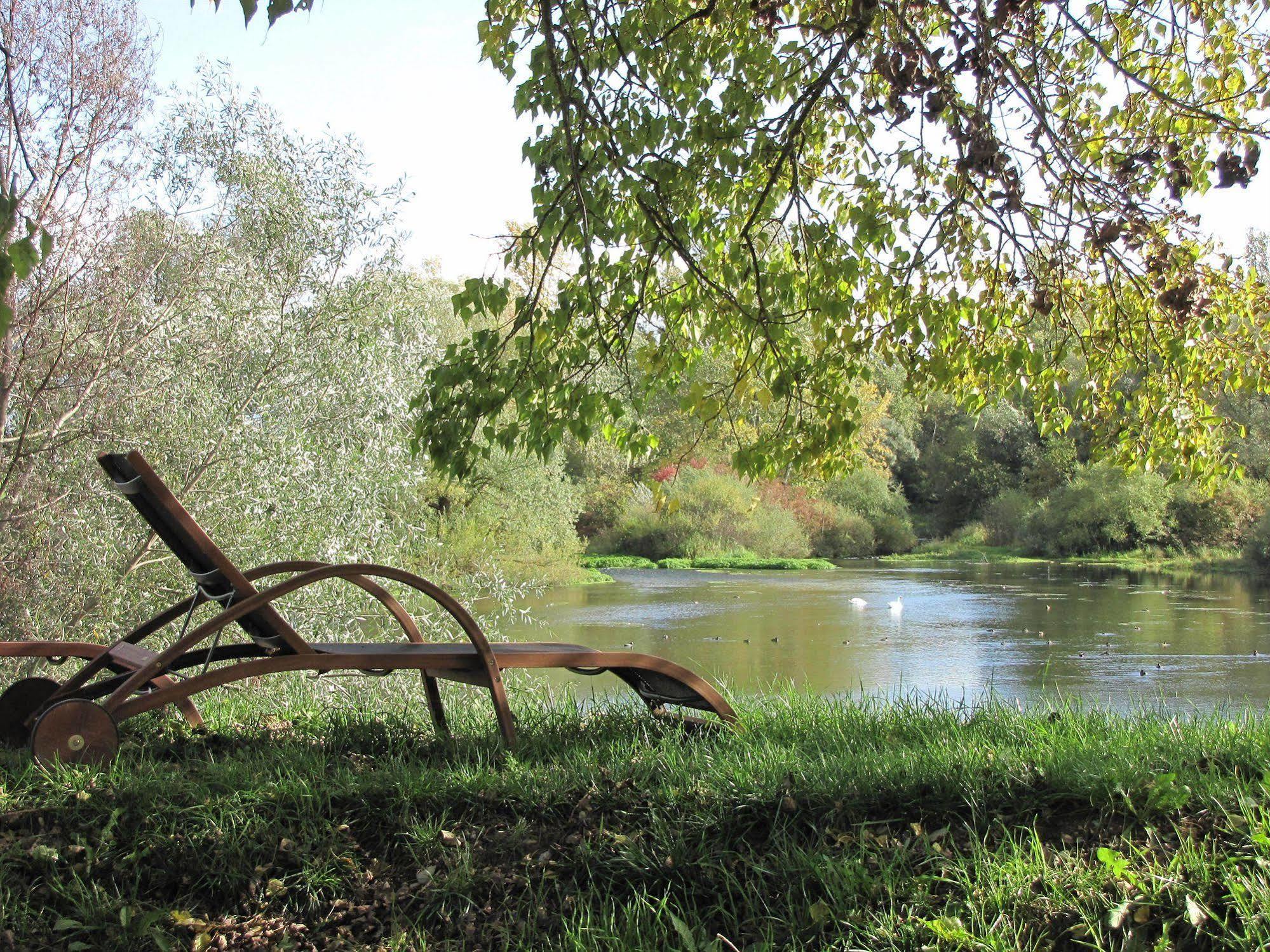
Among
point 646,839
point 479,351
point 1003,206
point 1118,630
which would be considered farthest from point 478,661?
point 1118,630

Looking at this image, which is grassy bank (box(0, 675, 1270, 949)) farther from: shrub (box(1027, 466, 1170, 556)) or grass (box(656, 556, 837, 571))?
shrub (box(1027, 466, 1170, 556))

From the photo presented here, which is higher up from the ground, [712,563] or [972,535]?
[972,535]

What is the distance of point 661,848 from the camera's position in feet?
9.09

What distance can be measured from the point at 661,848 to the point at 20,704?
2.66 metres

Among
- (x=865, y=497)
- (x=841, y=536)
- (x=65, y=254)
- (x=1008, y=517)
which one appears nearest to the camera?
(x=65, y=254)

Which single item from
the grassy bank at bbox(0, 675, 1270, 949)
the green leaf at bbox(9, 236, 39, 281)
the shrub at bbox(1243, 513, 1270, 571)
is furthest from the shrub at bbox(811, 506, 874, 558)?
the green leaf at bbox(9, 236, 39, 281)

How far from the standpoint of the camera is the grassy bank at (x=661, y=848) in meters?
2.44

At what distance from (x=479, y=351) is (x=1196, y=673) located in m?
8.33

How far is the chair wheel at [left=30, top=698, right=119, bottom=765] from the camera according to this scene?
3.26 meters

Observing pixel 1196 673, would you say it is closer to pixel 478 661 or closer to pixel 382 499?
pixel 382 499

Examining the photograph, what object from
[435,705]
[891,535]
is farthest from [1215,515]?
[435,705]

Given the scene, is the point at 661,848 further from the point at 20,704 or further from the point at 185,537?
the point at 20,704

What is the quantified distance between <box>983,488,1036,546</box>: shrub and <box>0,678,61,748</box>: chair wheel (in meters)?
29.2

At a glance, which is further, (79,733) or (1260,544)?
(1260,544)
